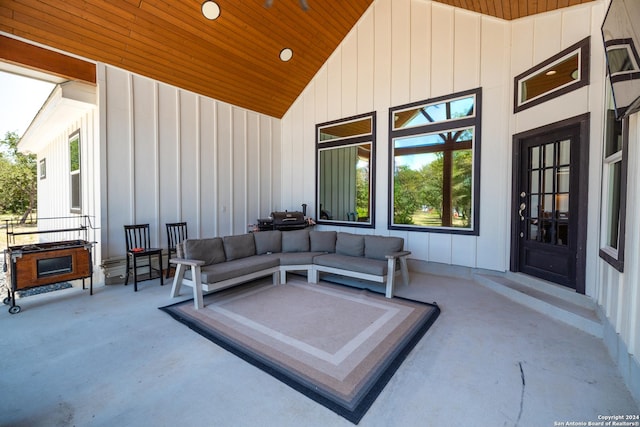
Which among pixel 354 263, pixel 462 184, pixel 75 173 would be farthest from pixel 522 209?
pixel 75 173

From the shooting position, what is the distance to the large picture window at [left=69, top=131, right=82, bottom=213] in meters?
5.32

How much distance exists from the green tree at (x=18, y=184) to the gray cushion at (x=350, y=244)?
12.9m

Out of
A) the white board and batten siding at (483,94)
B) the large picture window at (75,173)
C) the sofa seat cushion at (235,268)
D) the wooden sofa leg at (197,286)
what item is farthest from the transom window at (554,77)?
the large picture window at (75,173)

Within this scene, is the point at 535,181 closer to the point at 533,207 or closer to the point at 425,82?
the point at 533,207

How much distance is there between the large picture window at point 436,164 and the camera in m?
4.62

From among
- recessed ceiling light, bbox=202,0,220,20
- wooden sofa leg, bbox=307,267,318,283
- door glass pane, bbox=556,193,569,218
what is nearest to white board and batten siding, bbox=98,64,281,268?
recessed ceiling light, bbox=202,0,220,20

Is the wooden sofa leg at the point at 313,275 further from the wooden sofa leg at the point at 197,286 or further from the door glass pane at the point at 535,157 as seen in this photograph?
the door glass pane at the point at 535,157

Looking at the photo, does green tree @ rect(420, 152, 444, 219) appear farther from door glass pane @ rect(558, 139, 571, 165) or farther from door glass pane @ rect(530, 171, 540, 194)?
door glass pane @ rect(558, 139, 571, 165)

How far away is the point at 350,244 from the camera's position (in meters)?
4.60

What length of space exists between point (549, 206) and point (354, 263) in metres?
2.66

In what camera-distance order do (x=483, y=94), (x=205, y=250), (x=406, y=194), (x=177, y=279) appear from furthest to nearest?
(x=406, y=194), (x=483, y=94), (x=205, y=250), (x=177, y=279)

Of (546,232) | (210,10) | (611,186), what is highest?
(210,10)

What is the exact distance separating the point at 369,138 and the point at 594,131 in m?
3.37

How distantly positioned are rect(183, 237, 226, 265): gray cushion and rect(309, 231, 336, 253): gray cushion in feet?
4.97
